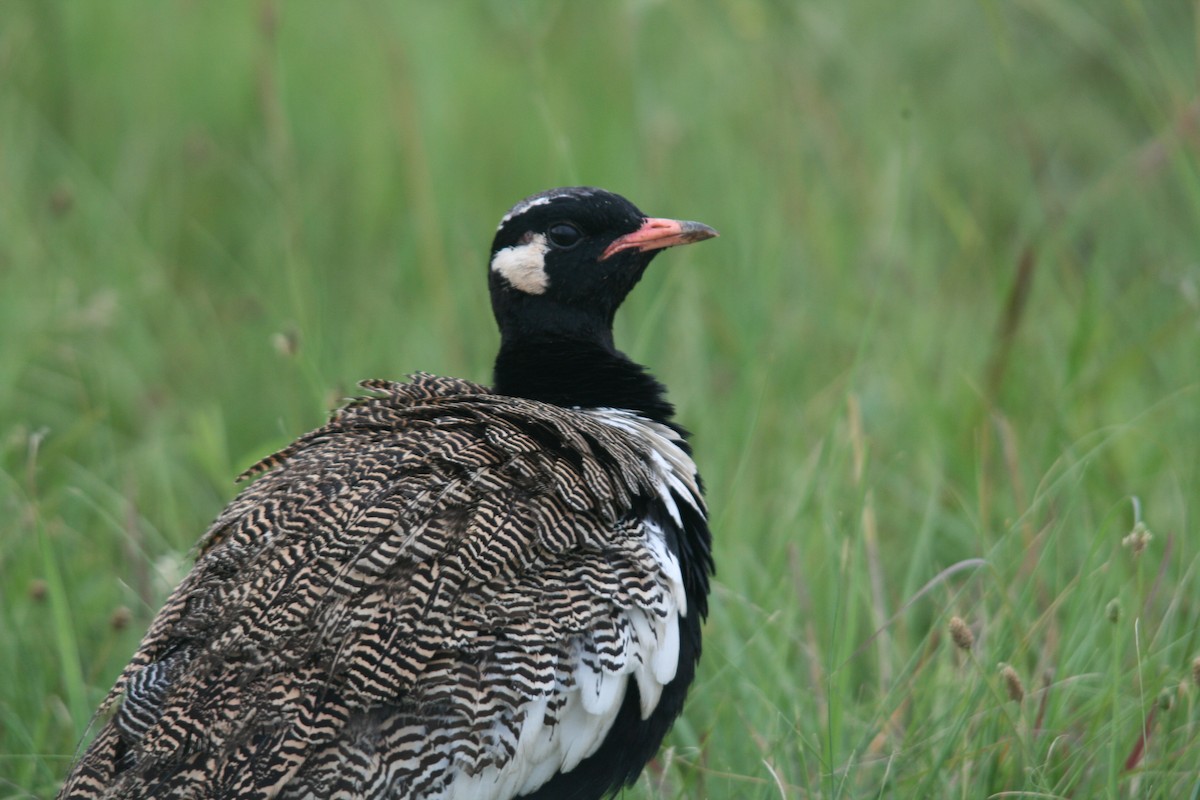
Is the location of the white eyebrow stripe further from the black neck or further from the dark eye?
the black neck

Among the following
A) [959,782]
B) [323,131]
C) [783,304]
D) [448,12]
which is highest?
[448,12]

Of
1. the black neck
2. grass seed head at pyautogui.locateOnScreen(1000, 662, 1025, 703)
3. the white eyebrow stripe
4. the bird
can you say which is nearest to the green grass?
grass seed head at pyautogui.locateOnScreen(1000, 662, 1025, 703)

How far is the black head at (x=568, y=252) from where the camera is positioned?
386cm

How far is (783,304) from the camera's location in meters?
5.81

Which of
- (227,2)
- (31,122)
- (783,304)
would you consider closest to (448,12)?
(227,2)

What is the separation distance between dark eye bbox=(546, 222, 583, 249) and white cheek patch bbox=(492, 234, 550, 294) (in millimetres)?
24

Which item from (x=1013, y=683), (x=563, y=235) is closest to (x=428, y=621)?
(x=1013, y=683)

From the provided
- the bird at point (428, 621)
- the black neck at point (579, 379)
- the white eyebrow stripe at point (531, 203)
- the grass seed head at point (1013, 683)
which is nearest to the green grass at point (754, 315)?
the grass seed head at point (1013, 683)

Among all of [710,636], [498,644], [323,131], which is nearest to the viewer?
[498,644]

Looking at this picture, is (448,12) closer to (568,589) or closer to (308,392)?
(308,392)

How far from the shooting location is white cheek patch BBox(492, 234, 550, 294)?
3857 millimetres

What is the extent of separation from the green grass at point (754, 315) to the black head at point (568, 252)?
1.89 ft

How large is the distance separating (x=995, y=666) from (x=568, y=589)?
1.12 meters

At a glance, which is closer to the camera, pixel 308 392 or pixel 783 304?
pixel 308 392
